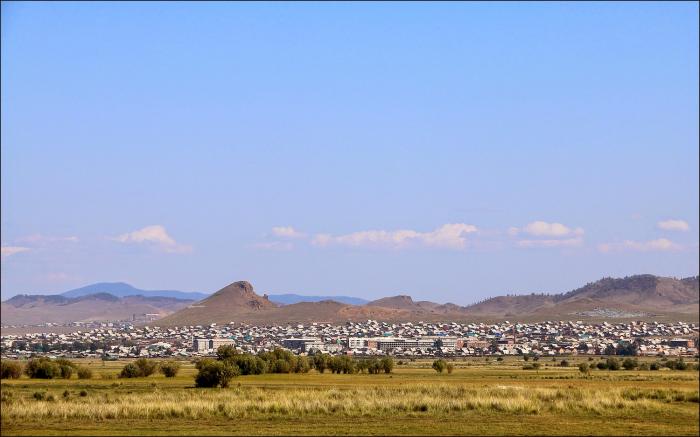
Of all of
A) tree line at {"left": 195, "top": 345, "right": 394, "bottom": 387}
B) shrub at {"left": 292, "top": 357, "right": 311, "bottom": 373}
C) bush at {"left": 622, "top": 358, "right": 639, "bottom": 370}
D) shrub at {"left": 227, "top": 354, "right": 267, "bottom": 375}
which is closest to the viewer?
tree line at {"left": 195, "top": 345, "right": 394, "bottom": 387}

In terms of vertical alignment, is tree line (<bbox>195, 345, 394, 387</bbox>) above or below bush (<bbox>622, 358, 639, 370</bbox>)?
above

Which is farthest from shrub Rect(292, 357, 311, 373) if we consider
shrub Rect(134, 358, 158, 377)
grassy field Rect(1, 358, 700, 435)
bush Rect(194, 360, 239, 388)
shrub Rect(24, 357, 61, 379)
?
grassy field Rect(1, 358, 700, 435)

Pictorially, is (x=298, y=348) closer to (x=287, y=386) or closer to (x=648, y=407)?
(x=287, y=386)

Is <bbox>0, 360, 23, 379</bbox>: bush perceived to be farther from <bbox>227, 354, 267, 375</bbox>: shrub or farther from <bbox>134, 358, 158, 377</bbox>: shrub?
<bbox>227, 354, 267, 375</bbox>: shrub

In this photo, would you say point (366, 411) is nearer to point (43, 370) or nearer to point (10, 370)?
point (10, 370)

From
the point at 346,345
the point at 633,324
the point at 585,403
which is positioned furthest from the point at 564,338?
the point at 585,403

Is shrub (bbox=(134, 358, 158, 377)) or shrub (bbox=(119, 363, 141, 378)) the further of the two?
shrub (bbox=(134, 358, 158, 377))

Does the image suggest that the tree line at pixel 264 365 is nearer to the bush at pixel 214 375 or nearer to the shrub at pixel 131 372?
the bush at pixel 214 375

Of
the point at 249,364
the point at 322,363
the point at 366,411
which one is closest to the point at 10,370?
the point at 249,364
